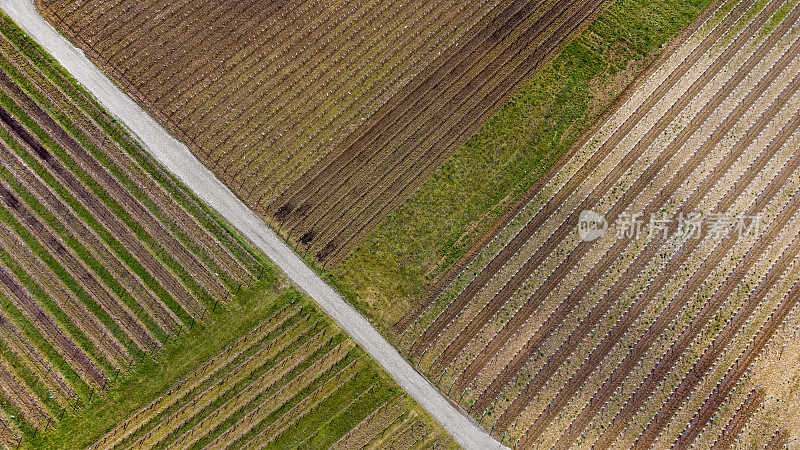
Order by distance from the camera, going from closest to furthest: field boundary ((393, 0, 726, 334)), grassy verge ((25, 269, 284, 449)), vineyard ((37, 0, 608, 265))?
grassy verge ((25, 269, 284, 449)), field boundary ((393, 0, 726, 334)), vineyard ((37, 0, 608, 265))

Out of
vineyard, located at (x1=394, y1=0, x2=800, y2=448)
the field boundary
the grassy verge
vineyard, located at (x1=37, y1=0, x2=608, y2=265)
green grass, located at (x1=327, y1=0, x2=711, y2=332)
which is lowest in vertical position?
vineyard, located at (x1=394, y1=0, x2=800, y2=448)

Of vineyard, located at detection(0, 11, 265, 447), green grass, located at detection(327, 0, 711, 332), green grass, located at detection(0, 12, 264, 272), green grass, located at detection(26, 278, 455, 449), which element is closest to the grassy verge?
green grass, located at detection(26, 278, 455, 449)

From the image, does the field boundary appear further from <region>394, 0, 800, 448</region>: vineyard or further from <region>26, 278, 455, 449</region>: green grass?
<region>26, 278, 455, 449</region>: green grass

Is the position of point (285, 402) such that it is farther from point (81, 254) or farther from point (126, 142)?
point (126, 142)

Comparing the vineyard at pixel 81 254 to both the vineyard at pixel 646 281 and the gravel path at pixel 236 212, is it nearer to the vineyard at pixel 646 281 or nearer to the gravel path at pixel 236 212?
the gravel path at pixel 236 212

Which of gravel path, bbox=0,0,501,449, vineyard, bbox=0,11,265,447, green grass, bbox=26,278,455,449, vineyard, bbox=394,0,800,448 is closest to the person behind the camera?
green grass, bbox=26,278,455,449

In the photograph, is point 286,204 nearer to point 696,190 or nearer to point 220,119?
point 220,119
